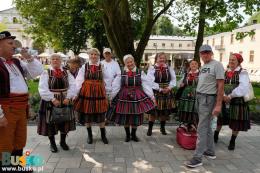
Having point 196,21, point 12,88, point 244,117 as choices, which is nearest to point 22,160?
point 12,88

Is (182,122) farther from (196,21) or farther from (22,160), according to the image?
(196,21)

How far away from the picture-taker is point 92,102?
236 inches

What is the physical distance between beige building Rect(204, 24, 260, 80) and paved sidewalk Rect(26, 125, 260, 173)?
2455 centimetres

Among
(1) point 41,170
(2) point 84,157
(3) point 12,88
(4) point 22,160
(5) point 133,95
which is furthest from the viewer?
(5) point 133,95

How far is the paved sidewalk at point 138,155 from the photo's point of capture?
4805 mm

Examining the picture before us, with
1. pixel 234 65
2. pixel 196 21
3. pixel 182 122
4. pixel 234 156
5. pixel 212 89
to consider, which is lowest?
pixel 234 156

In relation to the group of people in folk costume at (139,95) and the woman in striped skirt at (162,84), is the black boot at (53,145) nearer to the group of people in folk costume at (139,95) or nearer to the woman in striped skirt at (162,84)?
the group of people in folk costume at (139,95)

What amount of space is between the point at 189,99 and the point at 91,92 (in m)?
1.98

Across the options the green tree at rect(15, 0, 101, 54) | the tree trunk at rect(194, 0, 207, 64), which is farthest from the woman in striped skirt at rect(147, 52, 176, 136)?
the green tree at rect(15, 0, 101, 54)

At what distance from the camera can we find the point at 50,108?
Result: 17.5 ft

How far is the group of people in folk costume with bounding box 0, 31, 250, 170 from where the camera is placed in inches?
189

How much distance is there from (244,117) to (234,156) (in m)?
0.77

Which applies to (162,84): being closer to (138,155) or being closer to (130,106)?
(130,106)

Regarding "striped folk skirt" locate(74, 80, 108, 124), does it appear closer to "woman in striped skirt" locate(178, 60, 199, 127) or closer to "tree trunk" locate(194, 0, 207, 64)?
"woman in striped skirt" locate(178, 60, 199, 127)
